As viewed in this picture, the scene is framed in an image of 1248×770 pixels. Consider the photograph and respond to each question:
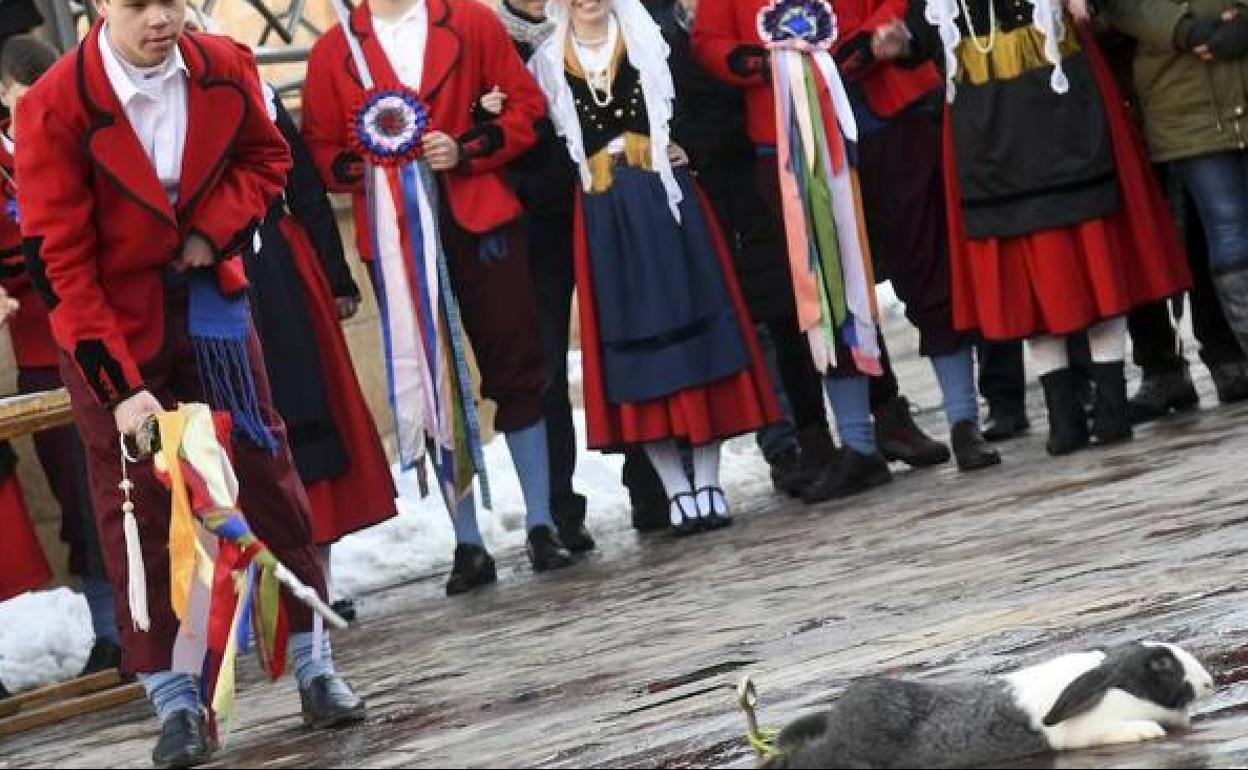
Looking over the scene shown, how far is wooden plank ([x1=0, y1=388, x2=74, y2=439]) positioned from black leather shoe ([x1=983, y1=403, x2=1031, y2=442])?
13.0ft

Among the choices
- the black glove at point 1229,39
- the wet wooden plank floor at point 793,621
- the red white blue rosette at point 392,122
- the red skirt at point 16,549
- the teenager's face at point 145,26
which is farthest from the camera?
the red white blue rosette at point 392,122

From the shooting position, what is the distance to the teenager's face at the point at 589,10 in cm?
1029

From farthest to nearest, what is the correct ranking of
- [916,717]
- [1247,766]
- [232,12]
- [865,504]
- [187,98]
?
[232,12]
[865,504]
[187,98]
[916,717]
[1247,766]

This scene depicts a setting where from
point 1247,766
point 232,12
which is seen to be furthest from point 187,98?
point 232,12

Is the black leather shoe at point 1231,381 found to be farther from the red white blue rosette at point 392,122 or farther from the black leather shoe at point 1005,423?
the red white blue rosette at point 392,122

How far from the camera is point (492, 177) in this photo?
10258 mm

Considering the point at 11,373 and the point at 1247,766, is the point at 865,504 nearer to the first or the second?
the point at 11,373

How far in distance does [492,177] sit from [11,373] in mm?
1789

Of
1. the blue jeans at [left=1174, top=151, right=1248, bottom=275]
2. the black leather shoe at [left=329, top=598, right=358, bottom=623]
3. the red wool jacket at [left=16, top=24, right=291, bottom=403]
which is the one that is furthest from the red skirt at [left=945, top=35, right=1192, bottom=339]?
the red wool jacket at [left=16, top=24, right=291, bottom=403]

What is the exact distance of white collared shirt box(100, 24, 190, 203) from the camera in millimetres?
6594

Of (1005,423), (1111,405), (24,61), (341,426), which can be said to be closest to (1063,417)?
(1111,405)

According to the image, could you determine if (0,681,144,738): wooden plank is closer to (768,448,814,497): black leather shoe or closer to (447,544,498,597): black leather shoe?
(447,544,498,597): black leather shoe

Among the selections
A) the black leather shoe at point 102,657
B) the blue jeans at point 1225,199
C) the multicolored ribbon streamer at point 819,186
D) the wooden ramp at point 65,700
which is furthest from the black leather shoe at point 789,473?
the wooden ramp at point 65,700

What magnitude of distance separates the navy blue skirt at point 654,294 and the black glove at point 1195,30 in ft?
5.64
